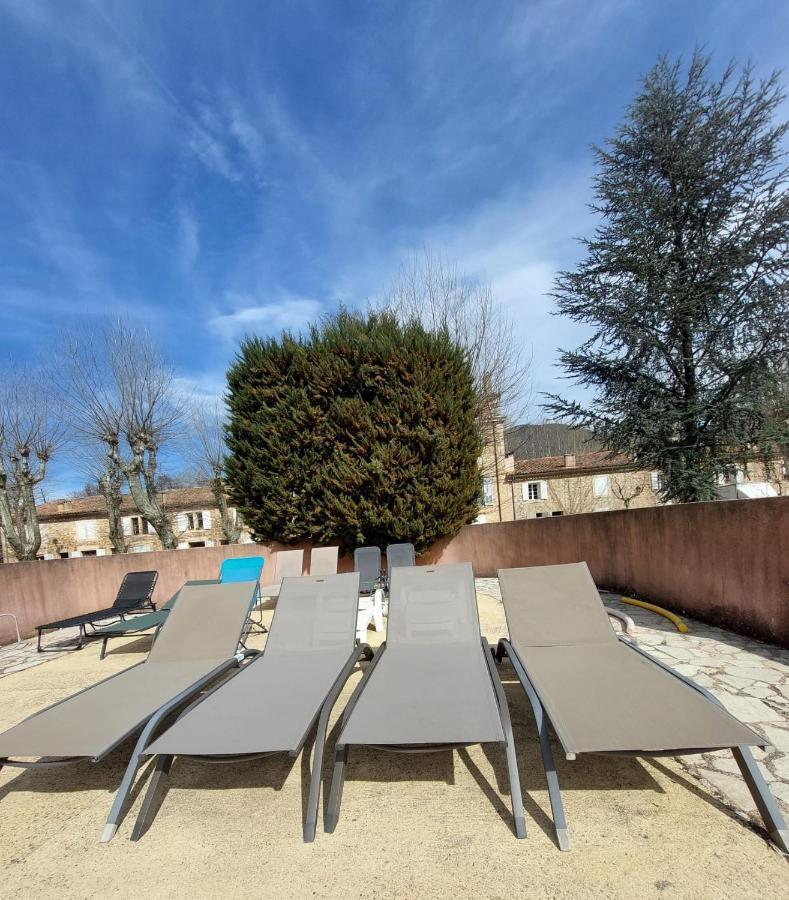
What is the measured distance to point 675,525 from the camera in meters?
6.41

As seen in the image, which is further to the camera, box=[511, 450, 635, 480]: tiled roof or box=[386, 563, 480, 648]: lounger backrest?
box=[511, 450, 635, 480]: tiled roof

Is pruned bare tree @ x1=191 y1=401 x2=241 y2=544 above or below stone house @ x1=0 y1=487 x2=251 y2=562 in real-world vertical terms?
above

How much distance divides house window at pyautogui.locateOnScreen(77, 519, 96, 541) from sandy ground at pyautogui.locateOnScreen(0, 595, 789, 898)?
123ft

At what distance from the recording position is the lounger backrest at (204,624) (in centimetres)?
406

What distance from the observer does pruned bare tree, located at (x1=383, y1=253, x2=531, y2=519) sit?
1464 cm

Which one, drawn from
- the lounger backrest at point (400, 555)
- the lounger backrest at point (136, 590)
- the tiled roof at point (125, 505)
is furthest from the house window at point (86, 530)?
the lounger backrest at point (400, 555)

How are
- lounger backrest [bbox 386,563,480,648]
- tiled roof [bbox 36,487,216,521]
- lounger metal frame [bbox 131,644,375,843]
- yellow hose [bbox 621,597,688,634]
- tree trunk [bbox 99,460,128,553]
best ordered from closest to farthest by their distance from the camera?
lounger metal frame [bbox 131,644,375,843] → lounger backrest [bbox 386,563,480,648] → yellow hose [bbox 621,597,688,634] → tree trunk [bbox 99,460,128,553] → tiled roof [bbox 36,487,216,521]

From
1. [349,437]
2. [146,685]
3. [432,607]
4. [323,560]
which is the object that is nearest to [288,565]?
[323,560]

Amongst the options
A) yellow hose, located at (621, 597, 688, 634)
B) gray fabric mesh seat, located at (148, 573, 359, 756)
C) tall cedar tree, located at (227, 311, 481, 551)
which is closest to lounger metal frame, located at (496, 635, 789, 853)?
gray fabric mesh seat, located at (148, 573, 359, 756)

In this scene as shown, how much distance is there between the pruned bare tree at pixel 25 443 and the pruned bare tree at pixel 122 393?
320 cm

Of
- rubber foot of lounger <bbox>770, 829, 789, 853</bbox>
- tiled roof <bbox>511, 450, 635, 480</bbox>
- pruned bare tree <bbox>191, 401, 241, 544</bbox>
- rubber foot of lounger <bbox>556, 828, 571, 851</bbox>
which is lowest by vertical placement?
rubber foot of lounger <bbox>556, 828, 571, 851</bbox>

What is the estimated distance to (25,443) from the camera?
16609 mm

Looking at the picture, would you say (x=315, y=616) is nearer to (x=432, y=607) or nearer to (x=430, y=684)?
(x=432, y=607)

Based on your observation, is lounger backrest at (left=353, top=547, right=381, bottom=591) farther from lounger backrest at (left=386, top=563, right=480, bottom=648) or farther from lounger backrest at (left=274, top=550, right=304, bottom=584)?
lounger backrest at (left=386, top=563, right=480, bottom=648)
